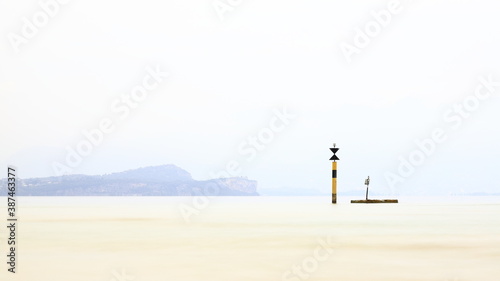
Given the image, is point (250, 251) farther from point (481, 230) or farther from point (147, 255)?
point (481, 230)

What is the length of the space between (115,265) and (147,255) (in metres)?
2.69

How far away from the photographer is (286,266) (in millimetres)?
20781

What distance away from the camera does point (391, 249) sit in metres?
26.8

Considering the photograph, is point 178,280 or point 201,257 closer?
point 178,280

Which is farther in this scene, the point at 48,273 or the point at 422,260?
the point at 422,260

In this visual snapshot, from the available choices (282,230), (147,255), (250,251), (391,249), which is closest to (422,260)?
(391,249)

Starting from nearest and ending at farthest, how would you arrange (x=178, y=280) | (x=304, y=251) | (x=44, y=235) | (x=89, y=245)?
(x=178, y=280) → (x=304, y=251) → (x=89, y=245) → (x=44, y=235)

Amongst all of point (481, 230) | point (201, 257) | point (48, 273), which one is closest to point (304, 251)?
point (201, 257)

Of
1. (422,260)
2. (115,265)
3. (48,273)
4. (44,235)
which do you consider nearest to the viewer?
(48,273)

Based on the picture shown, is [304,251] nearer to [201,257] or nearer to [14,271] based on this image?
[201,257]

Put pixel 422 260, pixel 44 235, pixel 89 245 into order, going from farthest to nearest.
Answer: pixel 44 235 < pixel 89 245 < pixel 422 260

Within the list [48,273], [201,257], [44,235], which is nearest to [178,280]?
[48,273]

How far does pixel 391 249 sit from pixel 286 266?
23.5 feet

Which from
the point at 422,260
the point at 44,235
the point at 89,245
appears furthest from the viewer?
the point at 44,235
